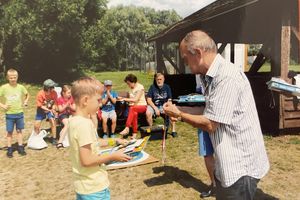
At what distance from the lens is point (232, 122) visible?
2.31 meters

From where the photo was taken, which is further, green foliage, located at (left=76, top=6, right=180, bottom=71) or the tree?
green foliage, located at (left=76, top=6, right=180, bottom=71)

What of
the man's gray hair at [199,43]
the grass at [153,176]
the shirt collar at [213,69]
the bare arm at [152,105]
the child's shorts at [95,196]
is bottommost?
the grass at [153,176]

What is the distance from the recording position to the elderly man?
2.29 m

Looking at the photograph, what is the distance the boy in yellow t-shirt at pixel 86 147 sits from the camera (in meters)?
2.70

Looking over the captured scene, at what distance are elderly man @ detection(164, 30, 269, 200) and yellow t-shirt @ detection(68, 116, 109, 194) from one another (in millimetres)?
840

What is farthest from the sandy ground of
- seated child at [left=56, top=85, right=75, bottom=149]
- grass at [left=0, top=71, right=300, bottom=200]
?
seated child at [left=56, top=85, right=75, bottom=149]

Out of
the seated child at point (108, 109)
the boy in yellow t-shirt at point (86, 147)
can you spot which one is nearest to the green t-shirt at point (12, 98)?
the seated child at point (108, 109)

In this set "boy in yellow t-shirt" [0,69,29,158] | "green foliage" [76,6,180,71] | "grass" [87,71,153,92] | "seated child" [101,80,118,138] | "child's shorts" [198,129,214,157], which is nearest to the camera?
"child's shorts" [198,129,214,157]

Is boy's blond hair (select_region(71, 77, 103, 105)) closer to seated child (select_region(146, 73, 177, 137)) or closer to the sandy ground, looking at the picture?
the sandy ground

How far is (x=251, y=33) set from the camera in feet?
41.2

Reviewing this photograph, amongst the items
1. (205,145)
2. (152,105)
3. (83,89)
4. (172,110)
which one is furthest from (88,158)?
(152,105)

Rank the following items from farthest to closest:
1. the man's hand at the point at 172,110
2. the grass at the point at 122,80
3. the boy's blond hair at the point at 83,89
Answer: the grass at the point at 122,80 → the boy's blond hair at the point at 83,89 → the man's hand at the point at 172,110

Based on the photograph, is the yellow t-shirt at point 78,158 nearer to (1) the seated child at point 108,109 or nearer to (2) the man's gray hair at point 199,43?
(2) the man's gray hair at point 199,43

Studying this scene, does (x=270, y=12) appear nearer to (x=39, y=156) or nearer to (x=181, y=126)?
(x=181, y=126)
